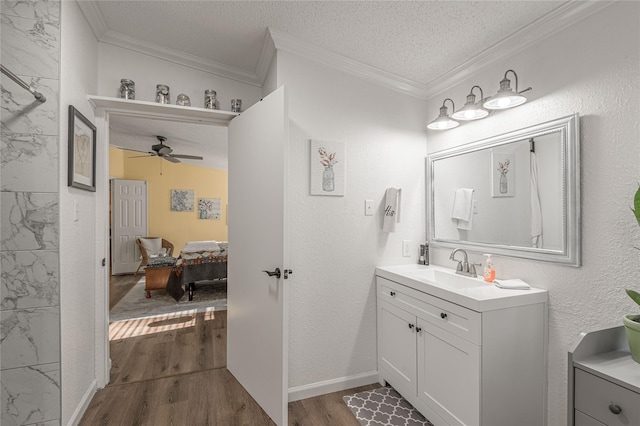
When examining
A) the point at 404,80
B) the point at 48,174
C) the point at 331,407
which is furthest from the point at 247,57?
the point at 331,407

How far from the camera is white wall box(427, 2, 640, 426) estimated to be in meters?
1.42

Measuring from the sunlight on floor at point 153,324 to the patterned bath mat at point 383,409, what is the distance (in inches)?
90.3

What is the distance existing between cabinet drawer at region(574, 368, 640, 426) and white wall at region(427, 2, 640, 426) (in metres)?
0.43

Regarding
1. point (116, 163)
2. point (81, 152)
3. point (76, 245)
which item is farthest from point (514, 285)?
point (116, 163)

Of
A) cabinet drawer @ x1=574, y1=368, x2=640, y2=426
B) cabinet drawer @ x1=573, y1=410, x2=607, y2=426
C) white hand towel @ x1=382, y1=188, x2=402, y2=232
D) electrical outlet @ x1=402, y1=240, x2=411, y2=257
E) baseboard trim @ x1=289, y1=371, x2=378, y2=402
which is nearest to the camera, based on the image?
cabinet drawer @ x1=574, y1=368, x2=640, y2=426

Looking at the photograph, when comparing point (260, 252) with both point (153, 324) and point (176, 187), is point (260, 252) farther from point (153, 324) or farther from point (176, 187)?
point (176, 187)

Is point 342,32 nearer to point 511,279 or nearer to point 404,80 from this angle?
point 404,80

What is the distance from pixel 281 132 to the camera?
6.06 feet

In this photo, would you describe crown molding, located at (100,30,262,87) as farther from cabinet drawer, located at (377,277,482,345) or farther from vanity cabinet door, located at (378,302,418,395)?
vanity cabinet door, located at (378,302,418,395)

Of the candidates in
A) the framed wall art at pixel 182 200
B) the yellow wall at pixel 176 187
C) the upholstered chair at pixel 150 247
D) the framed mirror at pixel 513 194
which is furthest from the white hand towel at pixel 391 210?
the framed wall art at pixel 182 200

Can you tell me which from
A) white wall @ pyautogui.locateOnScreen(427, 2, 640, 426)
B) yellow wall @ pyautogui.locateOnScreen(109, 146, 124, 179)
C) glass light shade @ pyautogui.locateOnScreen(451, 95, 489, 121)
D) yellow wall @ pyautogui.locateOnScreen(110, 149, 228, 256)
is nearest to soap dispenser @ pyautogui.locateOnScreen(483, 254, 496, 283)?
white wall @ pyautogui.locateOnScreen(427, 2, 640, 426)

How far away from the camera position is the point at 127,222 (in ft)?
21.4

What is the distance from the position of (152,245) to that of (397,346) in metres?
5.88

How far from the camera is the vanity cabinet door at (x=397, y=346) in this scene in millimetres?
2014
